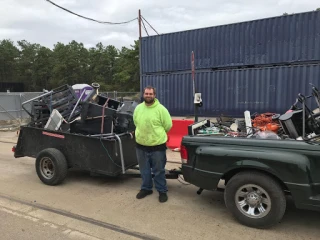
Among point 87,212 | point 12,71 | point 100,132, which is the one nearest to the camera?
point 87,212

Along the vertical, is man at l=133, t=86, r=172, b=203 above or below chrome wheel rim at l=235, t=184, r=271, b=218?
above

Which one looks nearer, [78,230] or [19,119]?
[78,230]

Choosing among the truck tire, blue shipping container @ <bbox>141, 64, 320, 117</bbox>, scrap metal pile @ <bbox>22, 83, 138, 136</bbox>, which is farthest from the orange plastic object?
blue shipping container @ <bbox>141, 64, 320, 117</bbox>

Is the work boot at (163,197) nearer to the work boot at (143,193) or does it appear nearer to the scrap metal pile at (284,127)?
the work boot at (143,193)

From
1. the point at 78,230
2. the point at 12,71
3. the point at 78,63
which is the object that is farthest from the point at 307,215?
the point at 12,71

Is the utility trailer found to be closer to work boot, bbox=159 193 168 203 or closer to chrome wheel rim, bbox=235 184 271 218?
work boot, bbox=159 193 168 203

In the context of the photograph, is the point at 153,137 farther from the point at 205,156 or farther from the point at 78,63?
the point at 78,63

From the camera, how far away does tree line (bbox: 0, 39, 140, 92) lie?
68.1m

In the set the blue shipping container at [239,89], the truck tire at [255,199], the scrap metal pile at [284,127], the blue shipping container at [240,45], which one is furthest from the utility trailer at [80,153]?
the blue shipping container at [240,45]

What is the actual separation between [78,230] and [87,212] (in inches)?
22.2

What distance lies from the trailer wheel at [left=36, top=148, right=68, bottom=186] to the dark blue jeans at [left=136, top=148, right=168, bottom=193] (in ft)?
4.78

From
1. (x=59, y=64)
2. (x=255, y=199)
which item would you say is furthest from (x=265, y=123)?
(x=59, y=64)

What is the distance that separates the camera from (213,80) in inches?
546

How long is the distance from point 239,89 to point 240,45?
1.88 metres
